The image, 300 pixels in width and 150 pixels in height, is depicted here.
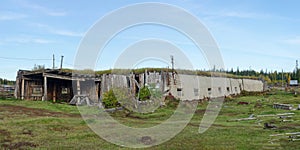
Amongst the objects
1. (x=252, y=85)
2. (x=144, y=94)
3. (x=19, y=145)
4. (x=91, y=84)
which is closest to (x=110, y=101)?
(x=144, y=94)

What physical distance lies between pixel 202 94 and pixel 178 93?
5.38 metres

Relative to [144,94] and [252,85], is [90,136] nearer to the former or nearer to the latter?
[144,94]

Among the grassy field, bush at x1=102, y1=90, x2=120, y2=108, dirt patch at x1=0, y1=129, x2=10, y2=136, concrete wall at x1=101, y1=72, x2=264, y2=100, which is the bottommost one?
the grassy field

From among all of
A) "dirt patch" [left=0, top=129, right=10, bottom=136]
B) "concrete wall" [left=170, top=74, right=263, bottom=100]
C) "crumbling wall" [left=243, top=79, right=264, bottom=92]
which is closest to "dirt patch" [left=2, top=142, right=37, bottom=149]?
"dirt patch" [left=0, top=129, right=10, bottom=136]

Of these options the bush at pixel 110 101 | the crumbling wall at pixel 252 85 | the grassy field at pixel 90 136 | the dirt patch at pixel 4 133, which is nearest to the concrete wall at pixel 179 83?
the bush at pixel 110 101

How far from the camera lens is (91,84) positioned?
3356cm

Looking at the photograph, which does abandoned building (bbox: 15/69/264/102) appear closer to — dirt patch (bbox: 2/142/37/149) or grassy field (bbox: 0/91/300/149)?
grassy field (bbox: 0/91/300/149)

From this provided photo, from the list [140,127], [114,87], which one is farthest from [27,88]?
[140,127]

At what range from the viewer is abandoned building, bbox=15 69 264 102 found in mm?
30031

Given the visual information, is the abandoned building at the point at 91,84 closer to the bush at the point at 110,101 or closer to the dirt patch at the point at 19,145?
the bush at the point at 110,101

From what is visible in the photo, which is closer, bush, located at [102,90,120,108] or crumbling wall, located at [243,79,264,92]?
bush, located at [102,90,120,108]

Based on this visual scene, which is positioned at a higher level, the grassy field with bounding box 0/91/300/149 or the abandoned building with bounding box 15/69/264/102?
the abandoned building with bounding box 15/69/264/102

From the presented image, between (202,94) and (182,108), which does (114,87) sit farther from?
(202,94)

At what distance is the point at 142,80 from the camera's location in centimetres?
3250
